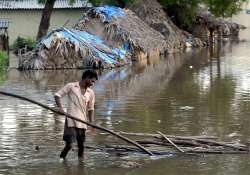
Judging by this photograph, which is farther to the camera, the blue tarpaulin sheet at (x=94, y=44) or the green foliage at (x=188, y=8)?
the green foliage at (x=188, y=8)

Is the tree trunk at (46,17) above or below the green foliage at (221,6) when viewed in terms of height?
below

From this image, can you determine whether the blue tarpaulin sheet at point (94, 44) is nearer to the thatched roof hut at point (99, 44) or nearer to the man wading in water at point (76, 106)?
Answer: the thatched roof hut at point (99, 44)

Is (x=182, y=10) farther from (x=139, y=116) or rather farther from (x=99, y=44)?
(x=139, y=116)

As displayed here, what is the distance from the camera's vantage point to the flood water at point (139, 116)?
9047 mm

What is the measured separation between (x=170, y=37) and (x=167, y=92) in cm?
1848

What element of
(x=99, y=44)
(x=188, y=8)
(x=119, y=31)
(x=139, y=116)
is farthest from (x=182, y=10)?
(x=139, y=116)

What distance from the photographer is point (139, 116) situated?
13.6 meters

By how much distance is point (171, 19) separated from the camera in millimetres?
41062

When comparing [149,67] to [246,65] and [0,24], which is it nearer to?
[246,65]

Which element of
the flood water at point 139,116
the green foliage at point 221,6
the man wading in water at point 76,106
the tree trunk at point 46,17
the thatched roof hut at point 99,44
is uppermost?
the green foliage at point 221,6

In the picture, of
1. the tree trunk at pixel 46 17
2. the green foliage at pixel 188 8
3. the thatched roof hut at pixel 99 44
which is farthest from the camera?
the green foliage at pixel 188 8

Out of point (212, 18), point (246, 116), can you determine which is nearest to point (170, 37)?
point (212, 18)

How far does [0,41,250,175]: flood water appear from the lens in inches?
356

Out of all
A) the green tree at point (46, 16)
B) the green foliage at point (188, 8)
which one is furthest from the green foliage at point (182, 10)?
the green tree at point (46, 16)
